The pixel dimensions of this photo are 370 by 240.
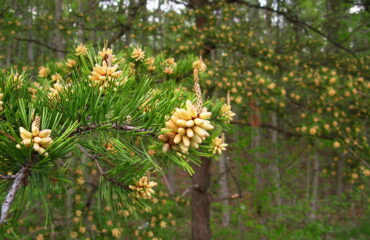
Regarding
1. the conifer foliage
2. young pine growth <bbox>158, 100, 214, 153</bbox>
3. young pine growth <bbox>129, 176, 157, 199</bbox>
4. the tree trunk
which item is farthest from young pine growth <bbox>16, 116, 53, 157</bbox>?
the tree trunk

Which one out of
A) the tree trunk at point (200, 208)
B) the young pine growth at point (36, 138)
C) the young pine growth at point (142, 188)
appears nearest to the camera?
the young pine growth at point (36, 138)

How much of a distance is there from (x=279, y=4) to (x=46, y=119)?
16.0 feet

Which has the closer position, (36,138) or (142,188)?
(36,138)

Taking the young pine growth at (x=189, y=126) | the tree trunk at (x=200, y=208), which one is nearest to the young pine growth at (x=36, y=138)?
the young pine growth at (x=189, y=126)

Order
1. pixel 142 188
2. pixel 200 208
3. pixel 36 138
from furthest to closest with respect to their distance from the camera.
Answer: pixel 200 208 → pixel 142 188 → pixel 36 138

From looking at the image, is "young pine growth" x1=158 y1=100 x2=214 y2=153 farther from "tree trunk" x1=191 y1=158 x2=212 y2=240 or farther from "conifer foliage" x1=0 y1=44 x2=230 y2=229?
"tree trunk" x1=191 y1=158 x2=212 y2=240

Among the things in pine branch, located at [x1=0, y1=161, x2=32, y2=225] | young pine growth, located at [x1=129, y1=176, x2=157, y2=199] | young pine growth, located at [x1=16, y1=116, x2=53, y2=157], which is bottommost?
young pine growth, located at [x1=129, y1=176, x2=157, y2=199]

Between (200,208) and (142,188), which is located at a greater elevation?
(142,188)

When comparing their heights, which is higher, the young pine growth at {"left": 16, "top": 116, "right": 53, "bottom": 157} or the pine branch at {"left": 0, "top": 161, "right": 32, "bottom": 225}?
the young pine growth at {"left": 16, "top": 116, "right": 53, "bottom": 157}

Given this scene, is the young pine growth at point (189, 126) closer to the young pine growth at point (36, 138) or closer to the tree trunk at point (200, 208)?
the young pine growth at point (36, 138)

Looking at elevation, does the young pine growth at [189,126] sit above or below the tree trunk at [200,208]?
above

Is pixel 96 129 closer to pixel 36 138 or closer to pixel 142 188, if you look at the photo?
pixel 36 138

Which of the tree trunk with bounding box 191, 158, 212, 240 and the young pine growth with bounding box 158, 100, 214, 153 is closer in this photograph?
the young pine growth with bounding box 158, 100, 214, 153

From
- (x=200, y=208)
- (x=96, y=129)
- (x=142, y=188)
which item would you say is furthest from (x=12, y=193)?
(x=200, y=208)
